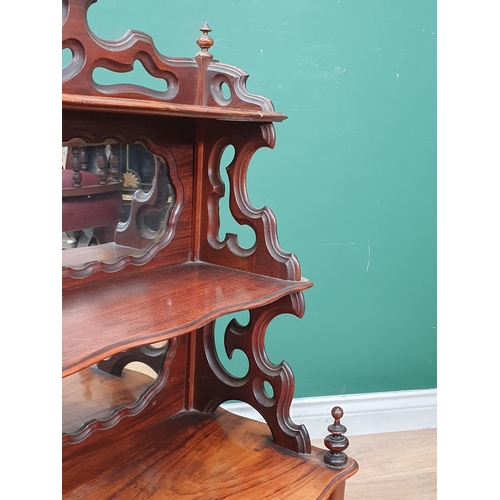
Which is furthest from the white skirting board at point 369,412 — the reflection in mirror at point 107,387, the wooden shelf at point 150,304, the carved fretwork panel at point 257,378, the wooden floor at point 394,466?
the wooden shelf at point 150,304

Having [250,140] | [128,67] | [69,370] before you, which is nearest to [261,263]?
[250,140]

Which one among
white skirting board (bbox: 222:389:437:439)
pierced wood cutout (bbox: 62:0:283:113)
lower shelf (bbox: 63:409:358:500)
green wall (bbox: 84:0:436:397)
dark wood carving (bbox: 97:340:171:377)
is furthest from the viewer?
white skirting board (bbox: 222:389:437:439)

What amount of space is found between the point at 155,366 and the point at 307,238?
108 cm

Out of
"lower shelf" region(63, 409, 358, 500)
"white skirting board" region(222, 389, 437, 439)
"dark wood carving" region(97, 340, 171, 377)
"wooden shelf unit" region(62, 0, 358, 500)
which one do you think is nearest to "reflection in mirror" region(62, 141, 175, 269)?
"wooden shelf unit" region(62, 0, 358, 500)

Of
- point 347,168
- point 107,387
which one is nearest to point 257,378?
point 107,387

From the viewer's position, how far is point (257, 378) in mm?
1537

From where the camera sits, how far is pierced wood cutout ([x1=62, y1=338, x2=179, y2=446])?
1334 millimetres

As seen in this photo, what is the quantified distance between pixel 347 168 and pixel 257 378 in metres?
1.17

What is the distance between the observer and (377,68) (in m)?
2.44

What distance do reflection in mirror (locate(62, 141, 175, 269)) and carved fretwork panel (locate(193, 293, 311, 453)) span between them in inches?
12.1

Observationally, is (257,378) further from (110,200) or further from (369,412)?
(369,412)

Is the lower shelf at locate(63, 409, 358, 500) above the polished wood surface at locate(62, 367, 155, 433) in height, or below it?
below

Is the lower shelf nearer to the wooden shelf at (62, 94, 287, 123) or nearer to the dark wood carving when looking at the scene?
the dark wood carving
